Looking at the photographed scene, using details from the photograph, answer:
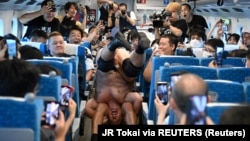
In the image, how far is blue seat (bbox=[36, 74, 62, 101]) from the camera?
297 centimetres

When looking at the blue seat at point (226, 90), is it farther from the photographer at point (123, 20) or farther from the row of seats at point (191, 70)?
the photographer at point (123, 20)

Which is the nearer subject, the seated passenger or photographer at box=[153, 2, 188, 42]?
the seated passenger

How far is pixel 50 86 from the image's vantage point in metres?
2.99

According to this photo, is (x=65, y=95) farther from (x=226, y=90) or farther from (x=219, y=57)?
(x=219, y=57)

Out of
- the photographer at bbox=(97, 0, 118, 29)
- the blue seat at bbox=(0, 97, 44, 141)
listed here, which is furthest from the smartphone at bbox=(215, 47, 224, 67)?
the photographer at bbox=(97, 0, 118, 29)

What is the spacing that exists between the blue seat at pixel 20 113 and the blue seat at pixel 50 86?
71 centimetres

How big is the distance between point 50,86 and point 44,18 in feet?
Result: 14.4

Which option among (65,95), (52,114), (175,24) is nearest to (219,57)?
(65,95)

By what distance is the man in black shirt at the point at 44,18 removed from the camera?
22.8 ft

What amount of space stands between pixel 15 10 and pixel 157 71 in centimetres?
588

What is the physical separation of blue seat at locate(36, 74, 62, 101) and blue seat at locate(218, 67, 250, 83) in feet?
5.33

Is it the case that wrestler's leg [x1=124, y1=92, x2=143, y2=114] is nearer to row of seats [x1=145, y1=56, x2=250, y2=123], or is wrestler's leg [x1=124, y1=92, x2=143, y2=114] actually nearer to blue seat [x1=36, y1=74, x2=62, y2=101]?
row of seats [x1=145, y1=56, x2=250, y2=123]

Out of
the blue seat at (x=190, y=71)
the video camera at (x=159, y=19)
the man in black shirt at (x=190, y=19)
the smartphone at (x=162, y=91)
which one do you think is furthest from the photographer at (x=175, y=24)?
the smartphone at (x=162, y=91)

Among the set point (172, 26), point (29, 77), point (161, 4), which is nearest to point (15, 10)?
point (172, 26)
